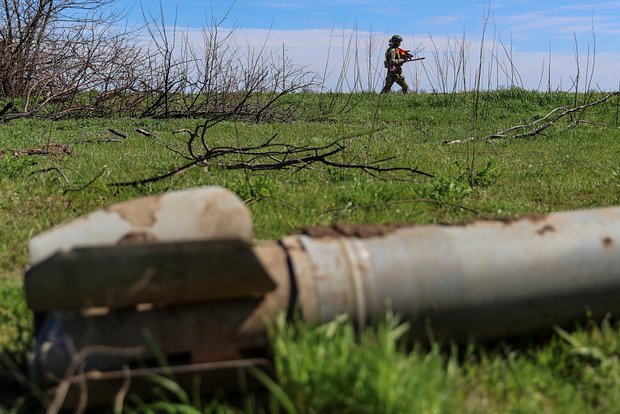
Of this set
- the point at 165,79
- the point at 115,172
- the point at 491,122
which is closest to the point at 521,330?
the point at 115,172

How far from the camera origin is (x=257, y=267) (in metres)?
2.20

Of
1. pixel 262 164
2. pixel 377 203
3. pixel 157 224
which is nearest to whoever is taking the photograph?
pixel 157 224

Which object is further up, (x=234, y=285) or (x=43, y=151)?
(x=43, y=151)

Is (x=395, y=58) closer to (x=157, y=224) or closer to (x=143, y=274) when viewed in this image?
(x=157, y=224)

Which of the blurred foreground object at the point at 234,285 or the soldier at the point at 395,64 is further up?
the soldier at the point at 395,64

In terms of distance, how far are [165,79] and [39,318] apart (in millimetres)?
14854

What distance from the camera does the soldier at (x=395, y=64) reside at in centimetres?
2305

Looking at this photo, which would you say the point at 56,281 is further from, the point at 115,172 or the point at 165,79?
the point at 165,79

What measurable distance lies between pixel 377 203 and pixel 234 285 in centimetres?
325

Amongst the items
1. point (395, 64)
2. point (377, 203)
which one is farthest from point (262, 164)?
point (395, 64)

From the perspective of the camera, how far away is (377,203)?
17.6ft

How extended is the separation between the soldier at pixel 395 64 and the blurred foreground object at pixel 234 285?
2077 cm

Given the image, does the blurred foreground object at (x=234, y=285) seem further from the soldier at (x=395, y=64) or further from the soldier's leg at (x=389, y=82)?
the soldier's leg at (x=389, y=82)

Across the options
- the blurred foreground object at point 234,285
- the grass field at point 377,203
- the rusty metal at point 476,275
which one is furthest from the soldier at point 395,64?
the blurred foreground object at point 234,285
